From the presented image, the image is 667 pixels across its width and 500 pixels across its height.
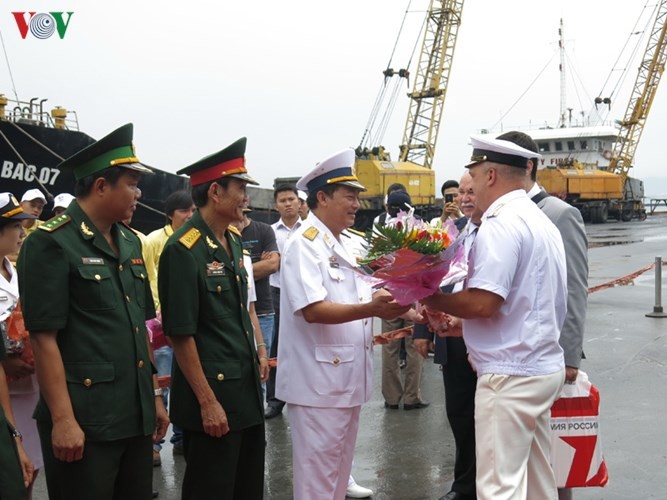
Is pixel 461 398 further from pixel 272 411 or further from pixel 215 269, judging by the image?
pixel 272 411

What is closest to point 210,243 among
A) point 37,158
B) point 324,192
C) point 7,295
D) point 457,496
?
point 324,192

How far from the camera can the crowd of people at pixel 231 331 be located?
9.78ft

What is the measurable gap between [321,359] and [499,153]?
1.25 metres

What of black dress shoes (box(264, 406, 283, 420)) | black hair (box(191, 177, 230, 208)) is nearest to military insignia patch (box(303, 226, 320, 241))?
black hair (box(191, 177, 230, 208))

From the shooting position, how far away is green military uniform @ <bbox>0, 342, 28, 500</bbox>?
104 inches

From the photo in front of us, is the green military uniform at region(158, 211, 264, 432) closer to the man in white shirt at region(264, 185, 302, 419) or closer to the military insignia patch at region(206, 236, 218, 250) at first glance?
the military insignia patch at region(206, 236, 218, 250)

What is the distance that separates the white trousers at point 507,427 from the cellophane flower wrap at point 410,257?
475mm

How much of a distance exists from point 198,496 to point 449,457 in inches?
98.0

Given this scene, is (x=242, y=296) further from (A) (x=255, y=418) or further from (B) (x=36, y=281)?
(B) (x=36, y=281)

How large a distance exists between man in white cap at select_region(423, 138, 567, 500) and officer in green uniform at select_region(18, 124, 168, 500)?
127 cm

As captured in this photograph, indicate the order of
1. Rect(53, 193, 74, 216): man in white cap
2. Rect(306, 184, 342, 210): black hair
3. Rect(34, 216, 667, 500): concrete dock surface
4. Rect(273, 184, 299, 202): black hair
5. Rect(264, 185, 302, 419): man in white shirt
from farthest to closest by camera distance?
Rect(53, 193, 74, 216): man in white cap < Rect(273, 184, 299, 202): black hair < Rect(264, 185, 302, 419): man in white shirt < Rect(34, 216, 667, 500): concrete dock surface < Rect(306, 184, 342, 210): black hair

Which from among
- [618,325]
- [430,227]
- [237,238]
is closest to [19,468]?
[237,238]

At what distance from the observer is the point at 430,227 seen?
325 cm

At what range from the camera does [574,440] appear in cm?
391
